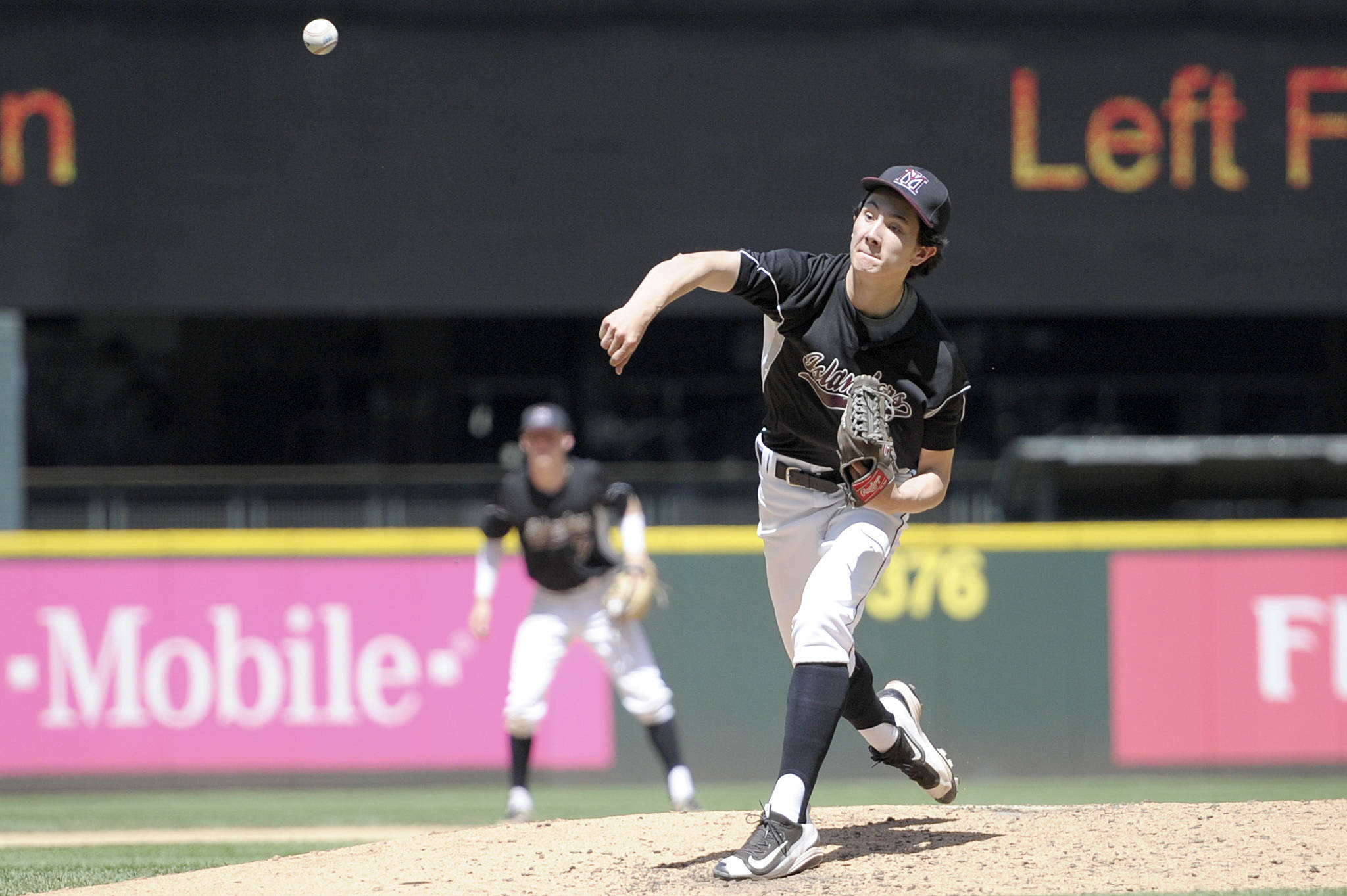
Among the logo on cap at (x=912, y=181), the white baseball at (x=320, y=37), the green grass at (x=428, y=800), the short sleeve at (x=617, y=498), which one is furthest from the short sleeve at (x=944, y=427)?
the white baseball at (x=320, y=37)

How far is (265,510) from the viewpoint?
1053 cm

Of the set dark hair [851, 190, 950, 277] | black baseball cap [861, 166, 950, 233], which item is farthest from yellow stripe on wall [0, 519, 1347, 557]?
black baseball cap [861, 166, 950, 233]

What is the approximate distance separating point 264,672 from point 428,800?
116cm

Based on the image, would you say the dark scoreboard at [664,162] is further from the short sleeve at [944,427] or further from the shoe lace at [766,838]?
the shoe lace at [766,838]

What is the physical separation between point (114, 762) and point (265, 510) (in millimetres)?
2397

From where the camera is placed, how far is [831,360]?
12.9ft

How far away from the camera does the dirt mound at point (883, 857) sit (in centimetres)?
384

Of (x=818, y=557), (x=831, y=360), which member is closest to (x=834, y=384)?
(x=831, y=360)

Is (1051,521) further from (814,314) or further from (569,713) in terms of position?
(814,314)

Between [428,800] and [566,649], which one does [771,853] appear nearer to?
[566,649]

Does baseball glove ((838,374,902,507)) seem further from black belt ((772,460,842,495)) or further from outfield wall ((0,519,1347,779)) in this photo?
outfield wall ((0,519,1347,779))

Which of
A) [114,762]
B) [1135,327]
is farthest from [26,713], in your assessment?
[1135,327]

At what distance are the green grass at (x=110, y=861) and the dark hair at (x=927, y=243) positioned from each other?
2.74 meters

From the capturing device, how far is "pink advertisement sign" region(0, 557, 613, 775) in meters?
8.45
